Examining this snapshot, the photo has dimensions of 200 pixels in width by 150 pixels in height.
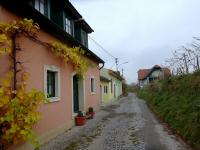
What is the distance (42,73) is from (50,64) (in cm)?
91

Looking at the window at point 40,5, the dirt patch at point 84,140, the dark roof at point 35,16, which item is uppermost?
the window at point 40,5

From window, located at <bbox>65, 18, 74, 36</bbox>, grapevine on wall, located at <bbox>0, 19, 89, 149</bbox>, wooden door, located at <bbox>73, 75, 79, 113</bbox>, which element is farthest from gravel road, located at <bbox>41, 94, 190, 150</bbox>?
window, located at <bbox>65, 18, 74, 36</bbox>

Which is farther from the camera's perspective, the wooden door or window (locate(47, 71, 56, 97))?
the wooden door

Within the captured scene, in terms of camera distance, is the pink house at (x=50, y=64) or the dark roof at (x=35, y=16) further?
the pink house at (x=50, y=64)

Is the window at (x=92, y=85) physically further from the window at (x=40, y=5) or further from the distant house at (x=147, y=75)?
the distant house at (x=147, y=75)

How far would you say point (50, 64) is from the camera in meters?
11.1

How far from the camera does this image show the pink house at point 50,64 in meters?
8.55

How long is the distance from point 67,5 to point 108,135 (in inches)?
279

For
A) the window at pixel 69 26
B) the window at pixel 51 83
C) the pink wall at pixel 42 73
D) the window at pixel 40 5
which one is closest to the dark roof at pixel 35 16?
the pink wall at pixel 42 73

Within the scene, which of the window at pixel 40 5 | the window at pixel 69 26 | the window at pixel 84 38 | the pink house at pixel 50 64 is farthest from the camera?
the window at pixel 84 38

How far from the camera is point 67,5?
49.2 ft

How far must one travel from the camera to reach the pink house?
8547 millimetres

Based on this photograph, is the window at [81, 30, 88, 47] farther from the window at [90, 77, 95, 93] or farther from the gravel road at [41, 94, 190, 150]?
the gravel road at [41, 94, 190, 150]

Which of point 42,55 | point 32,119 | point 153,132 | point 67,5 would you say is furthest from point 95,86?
point 32,119
